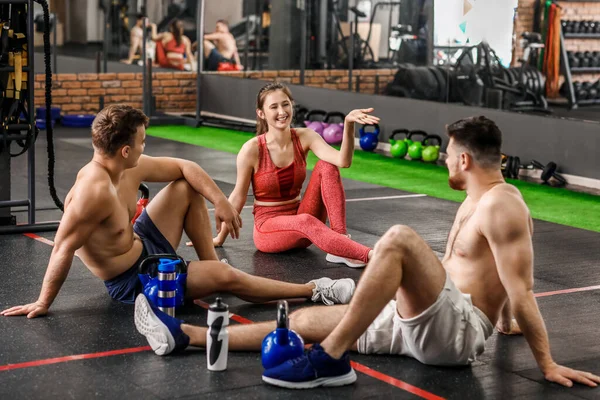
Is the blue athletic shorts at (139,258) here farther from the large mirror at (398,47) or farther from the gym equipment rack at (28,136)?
the large mirror at (398,47)

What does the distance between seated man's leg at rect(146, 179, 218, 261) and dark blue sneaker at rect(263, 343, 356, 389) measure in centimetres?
140

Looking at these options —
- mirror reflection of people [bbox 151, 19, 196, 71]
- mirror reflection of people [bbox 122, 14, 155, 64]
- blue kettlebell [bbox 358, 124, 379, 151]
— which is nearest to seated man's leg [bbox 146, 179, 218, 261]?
blue kettlebell [bbox 358, 124, 379, 151]

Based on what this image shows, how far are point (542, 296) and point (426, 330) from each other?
169 centimetres

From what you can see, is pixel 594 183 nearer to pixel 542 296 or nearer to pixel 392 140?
pixel 392 140

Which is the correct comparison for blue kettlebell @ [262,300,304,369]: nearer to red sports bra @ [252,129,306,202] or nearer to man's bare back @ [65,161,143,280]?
man's bare back @ [65,161,143,280]

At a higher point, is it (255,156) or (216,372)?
(255,156)

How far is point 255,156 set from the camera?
5.80 meters

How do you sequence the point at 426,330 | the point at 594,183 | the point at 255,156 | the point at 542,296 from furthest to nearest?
1. the point at 594,183
2. the point at 255,156
3. the point at 542,296
4. the point at 426,330

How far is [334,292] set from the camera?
15.2ft

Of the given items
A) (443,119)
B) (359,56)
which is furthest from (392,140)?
(359,56)

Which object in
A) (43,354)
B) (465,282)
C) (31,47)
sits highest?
(31,47)

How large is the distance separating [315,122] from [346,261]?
632 centimetres

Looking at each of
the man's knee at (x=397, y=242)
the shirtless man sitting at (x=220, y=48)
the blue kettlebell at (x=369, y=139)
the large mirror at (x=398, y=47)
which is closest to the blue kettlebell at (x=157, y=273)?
the man's knee at (x=397, y=242)

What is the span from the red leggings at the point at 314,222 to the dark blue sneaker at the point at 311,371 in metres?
2.00
